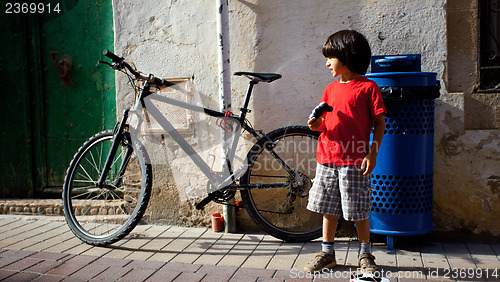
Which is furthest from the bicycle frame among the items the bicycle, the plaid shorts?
the plaid shorts

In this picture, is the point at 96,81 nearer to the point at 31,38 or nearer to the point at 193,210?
the point at 31,38

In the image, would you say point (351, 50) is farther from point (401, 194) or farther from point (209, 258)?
point (209, 258)

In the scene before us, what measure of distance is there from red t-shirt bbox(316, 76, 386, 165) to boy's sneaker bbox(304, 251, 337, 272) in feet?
2.20

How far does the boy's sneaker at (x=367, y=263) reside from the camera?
9.77ft

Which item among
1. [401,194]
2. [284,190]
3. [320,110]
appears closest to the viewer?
[320,110]

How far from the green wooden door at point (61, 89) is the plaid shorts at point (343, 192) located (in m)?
2.65

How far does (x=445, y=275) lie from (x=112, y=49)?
12.3 feet

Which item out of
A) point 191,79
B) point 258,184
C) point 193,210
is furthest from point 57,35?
point 258,184

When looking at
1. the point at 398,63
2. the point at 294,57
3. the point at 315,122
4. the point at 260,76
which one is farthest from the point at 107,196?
the point at 398,63

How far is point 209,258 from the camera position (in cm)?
344

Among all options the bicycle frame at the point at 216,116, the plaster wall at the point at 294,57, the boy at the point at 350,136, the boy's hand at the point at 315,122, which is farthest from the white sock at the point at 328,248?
the plaster wall at the point at 294,57

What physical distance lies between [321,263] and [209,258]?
34.1 inches

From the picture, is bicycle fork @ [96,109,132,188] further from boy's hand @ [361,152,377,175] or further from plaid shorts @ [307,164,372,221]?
boy's hand @ [361,152,377,175]

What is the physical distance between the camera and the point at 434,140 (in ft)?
12.3
